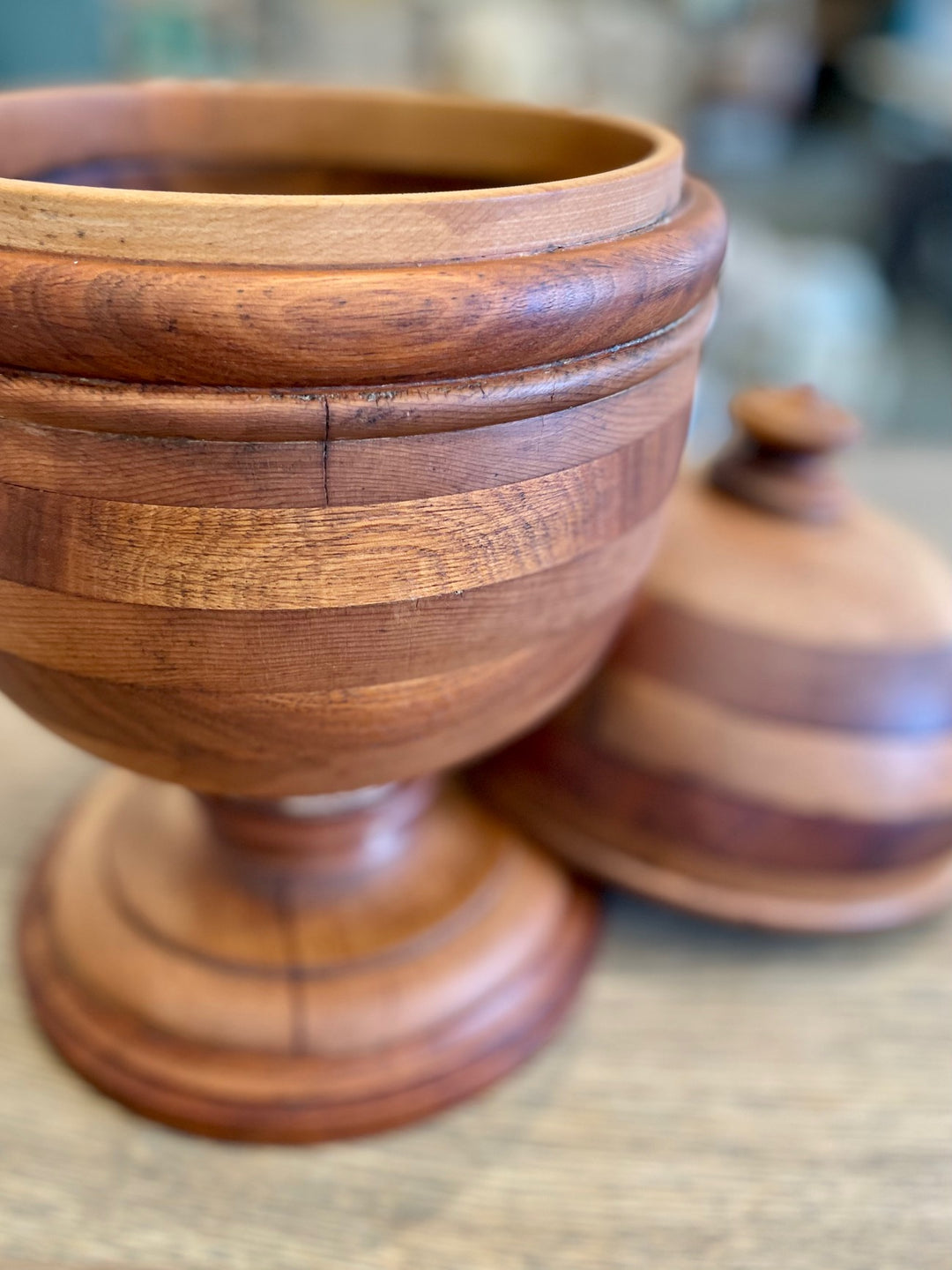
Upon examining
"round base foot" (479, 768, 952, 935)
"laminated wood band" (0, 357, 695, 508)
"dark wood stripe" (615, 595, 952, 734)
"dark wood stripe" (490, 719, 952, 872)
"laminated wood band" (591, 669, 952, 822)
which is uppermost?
"laminated wood band" (0, 357, 695, 508)

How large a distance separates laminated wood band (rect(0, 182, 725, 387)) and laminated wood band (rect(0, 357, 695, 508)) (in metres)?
0.02

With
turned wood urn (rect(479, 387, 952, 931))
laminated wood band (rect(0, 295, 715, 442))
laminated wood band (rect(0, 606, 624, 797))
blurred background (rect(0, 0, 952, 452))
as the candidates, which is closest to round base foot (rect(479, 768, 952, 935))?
turned wood urn (rect(479, 387, 952, 931))

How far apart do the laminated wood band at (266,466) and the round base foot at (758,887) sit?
242mm

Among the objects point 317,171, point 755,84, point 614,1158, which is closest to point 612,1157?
point 614,1158

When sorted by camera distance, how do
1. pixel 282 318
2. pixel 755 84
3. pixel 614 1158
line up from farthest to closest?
1. pixel 755 84
2. pixel 614 1158
3. pixel 282 318

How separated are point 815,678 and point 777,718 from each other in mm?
22

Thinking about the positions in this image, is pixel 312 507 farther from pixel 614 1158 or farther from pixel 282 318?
pixel 614 1158

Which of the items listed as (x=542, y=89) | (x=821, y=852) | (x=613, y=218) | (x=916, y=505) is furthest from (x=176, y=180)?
(x=542, y=89)

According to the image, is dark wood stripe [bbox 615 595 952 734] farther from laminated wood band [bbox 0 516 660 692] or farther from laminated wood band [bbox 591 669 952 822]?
laminated wood band [bbox 0 516 660 692]

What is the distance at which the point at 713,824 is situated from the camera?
0.43 m

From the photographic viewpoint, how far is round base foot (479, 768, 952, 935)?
1.45ft

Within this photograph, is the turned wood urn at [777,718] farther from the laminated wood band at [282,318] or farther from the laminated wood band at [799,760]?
the laminated wood band at [282,318]

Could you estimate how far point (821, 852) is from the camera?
43 cm

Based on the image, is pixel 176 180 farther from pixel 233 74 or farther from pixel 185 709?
pixel 233 74
